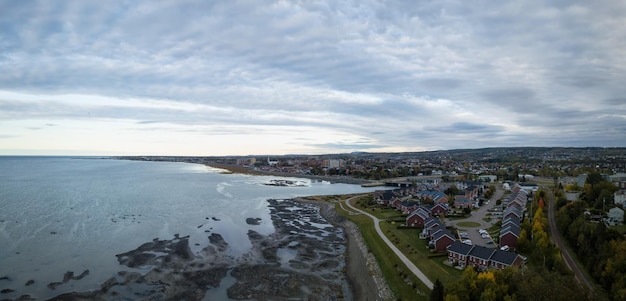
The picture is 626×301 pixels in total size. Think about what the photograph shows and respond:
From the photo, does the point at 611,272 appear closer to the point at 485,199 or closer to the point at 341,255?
the point at 341,255

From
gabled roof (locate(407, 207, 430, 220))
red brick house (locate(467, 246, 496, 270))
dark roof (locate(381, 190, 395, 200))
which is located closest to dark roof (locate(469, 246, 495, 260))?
red brick house (locate(467, 246, 496, 270))

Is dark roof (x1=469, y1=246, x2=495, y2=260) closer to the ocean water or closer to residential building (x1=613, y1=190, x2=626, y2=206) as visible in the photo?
the ocean water

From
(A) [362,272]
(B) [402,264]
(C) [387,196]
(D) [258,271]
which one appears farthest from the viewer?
(C) [387,196]

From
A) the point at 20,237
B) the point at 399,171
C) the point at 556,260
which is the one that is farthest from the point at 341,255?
the point at 399,171

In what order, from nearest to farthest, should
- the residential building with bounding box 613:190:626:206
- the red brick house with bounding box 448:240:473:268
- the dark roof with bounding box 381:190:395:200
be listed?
the red brick house with bounding box 448:240:473:268, the residential building with bounding box 613:190:626:206, the dark roof with bounding box 381:190:395:200

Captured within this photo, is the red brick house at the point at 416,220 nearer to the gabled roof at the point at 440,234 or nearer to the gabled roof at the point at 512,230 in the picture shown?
the gabled roof at the point at 440,234

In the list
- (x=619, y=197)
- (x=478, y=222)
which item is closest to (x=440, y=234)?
(x=478, y=222)

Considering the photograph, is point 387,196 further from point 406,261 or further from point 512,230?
point 406,261

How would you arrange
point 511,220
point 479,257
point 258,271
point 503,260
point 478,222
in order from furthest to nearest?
point 478,222
point 511,220
point 258,271
point 479,257
point 503,260

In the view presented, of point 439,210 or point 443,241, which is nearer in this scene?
point 443,241
